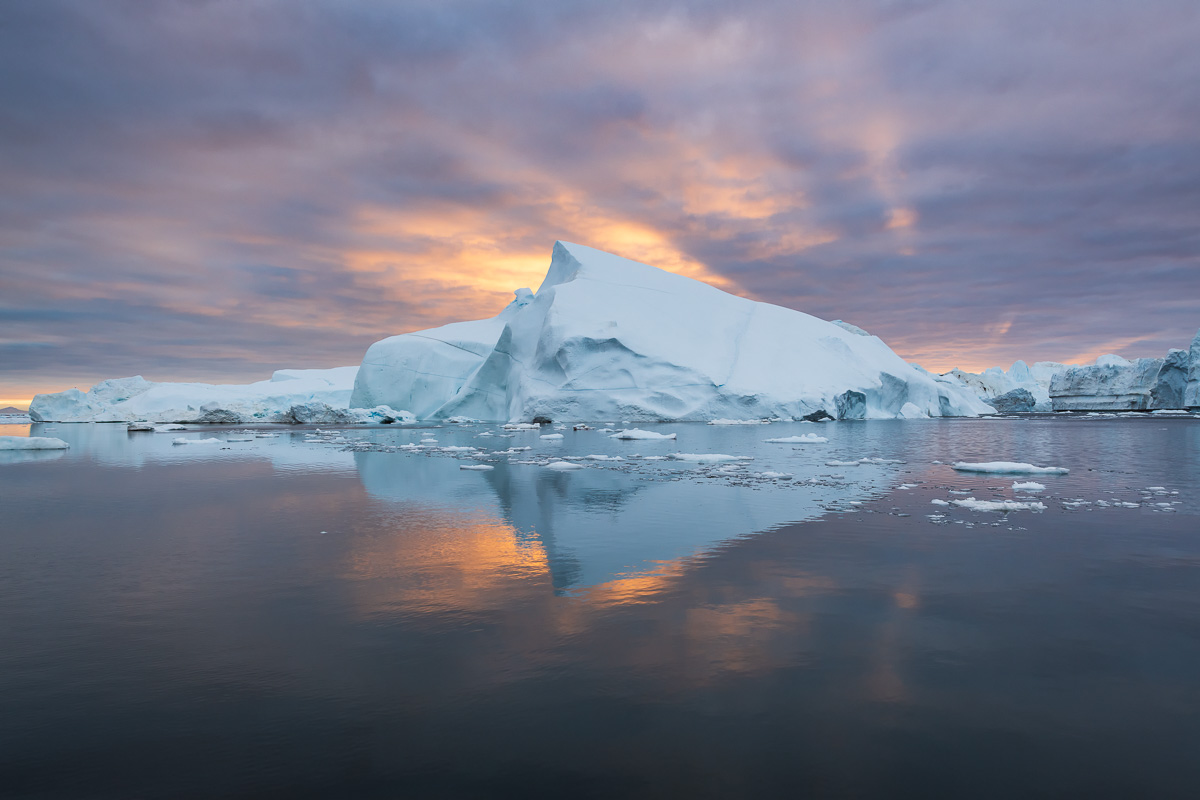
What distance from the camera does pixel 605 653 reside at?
10.9 ft

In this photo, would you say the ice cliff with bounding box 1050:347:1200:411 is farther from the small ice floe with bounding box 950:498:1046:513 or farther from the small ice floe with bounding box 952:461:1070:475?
the small ice floe with bounding box 950:498:1046:513

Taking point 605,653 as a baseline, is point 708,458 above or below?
above

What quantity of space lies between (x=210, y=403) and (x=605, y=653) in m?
44.3

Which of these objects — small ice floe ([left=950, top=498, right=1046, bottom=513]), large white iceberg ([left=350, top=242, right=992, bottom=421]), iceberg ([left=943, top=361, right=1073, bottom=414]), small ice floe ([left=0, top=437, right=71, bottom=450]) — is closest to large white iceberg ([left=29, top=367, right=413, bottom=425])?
large white iceberg ([left=350, top=242, right=992, bottom=421])

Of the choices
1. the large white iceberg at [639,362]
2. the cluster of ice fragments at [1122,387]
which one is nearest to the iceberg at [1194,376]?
the cluster of ice fragments at [1122,387]

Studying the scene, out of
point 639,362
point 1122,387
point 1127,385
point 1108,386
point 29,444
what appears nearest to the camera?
point 29,444

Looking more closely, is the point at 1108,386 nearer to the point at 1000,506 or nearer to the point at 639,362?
the point at 639,362

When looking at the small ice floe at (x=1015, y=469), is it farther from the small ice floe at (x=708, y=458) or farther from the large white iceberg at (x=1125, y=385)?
the large white iceberg at (x=1125, y=385)

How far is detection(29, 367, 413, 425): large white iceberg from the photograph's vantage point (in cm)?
4009

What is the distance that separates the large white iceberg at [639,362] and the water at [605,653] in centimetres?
2459

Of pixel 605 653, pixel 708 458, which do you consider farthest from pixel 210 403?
pixel 605 653

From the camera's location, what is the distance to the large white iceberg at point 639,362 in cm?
3200

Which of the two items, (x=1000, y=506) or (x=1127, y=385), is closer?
(x=1000, y=506)

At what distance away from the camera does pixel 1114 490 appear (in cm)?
880
